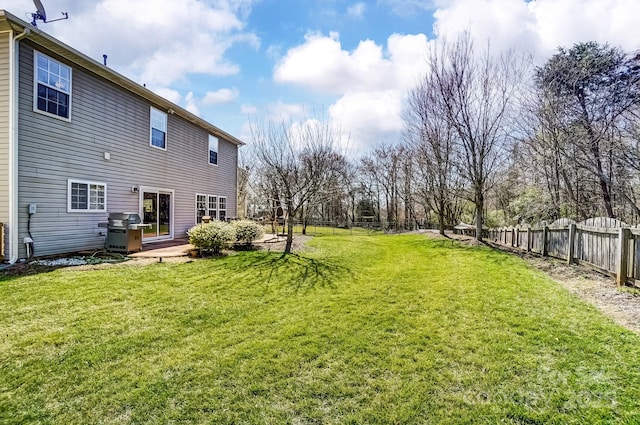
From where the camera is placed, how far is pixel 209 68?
39.1 ft

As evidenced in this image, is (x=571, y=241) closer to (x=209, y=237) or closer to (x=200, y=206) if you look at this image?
(x=209, y=237)

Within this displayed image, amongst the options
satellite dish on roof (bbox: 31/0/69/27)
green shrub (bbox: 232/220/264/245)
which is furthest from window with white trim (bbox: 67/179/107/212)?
satellite dish on roof (bbox: 31/0/69/27)

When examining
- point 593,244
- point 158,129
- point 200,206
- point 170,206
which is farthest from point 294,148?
point 593,244

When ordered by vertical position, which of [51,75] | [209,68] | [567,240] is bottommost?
[567,240]

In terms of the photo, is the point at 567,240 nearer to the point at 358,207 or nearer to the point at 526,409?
the point at 526,409

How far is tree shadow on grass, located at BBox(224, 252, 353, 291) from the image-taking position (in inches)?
243

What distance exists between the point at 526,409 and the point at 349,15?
10357 mm

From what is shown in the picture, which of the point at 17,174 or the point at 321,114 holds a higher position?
the point at 321,114

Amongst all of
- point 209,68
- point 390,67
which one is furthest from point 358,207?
point 209,68

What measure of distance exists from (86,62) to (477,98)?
13.0m

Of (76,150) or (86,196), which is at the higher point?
(76,150)

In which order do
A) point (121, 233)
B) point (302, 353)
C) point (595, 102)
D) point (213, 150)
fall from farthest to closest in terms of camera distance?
point (213, 150)
point (595, 102)
point (121, 233)
point (302, 353)

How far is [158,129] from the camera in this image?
1118 centimetres

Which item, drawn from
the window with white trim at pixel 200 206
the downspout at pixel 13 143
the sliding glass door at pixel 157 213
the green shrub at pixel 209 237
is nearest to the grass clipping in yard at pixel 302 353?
the downspout at pixel 13 143
